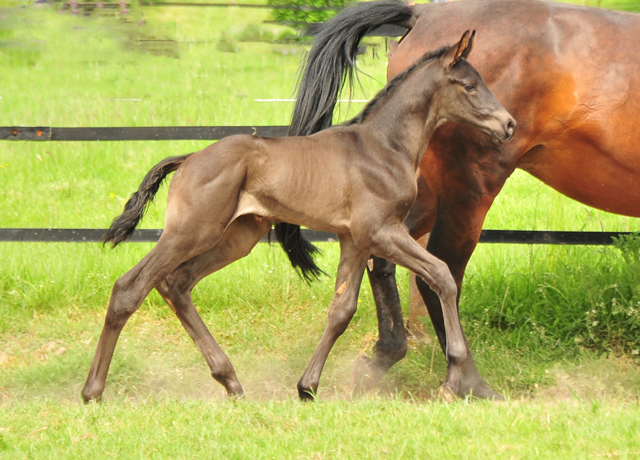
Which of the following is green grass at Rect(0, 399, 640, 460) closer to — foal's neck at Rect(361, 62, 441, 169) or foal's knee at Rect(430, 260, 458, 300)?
foal's knee at Rect(430, 260, 458, 300)

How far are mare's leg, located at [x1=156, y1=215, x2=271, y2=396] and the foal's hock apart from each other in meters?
0.20

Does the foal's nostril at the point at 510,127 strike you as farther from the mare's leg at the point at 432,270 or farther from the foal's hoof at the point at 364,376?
the foal's hoof at the point at 364,376

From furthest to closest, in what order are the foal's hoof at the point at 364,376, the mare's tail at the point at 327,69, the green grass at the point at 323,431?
the foal's hoof at the point at 364,376 → the mare's tail at the point at 327,69 → the green grass at the point at 323,431

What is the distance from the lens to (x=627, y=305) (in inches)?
183

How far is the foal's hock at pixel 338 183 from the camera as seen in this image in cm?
346

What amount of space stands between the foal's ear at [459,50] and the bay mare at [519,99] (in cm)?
37

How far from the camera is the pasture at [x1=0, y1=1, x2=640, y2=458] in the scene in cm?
292

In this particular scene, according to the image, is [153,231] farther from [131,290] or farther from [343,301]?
[343,301]

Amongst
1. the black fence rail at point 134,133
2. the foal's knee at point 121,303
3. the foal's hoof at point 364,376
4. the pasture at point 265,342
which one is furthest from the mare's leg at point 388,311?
the foal's knee at point 121,303

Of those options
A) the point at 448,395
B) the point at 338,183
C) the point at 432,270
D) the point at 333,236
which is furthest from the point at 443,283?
the point at 333,236

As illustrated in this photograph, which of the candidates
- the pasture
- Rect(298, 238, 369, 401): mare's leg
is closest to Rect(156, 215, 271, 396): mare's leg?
the pasture

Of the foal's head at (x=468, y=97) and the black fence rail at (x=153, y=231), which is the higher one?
the foal's head at (x=468, y=97)

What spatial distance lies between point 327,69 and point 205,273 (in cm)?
133

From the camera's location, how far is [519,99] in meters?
3.82
